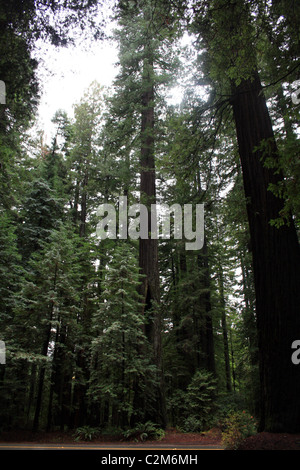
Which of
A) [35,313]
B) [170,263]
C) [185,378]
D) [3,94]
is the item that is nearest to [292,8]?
[3,94]

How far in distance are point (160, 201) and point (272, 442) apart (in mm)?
13821

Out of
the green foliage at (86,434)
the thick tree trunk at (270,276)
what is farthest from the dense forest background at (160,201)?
the green foliage at (86,434)

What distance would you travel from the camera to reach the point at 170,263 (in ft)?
66.0

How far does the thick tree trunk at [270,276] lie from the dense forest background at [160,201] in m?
0.02

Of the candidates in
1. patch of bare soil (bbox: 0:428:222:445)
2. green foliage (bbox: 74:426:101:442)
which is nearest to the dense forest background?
patch of bare soil (bbox: 0:428:222:445)

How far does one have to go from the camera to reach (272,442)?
3387 mm

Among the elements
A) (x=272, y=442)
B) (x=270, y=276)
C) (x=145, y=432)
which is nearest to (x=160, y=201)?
(x=145, y=432)

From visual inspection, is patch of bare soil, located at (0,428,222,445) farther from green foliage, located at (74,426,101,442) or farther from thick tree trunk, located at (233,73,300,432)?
thick tree trunk, located at (233,73,300,432)

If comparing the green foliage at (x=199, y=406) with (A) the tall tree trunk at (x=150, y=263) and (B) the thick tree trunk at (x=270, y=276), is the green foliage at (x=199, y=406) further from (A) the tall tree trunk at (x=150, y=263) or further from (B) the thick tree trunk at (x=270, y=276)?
(B) the thick tree trunk at (x=270, y=276)

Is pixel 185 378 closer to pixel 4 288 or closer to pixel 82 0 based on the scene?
pixel 4 288

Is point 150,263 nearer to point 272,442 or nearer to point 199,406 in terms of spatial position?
point 199,406

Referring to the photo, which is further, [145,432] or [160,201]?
[160,201]

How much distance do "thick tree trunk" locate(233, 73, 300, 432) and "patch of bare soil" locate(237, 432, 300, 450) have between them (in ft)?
0.49
